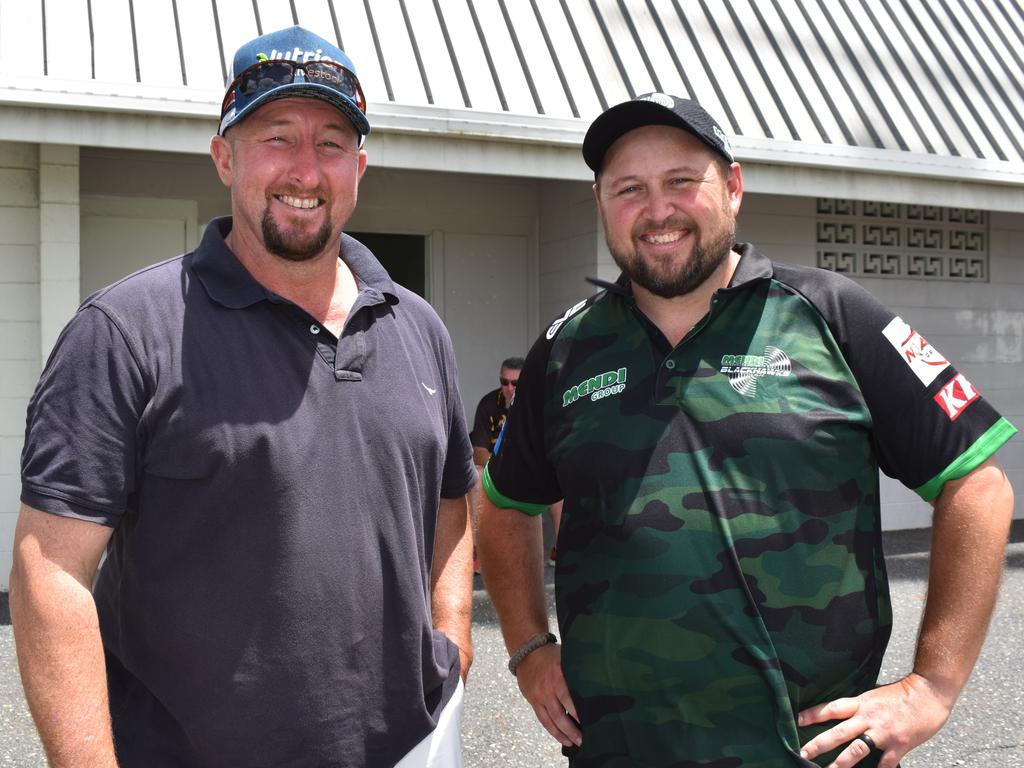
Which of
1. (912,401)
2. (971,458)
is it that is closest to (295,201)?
(912,401)

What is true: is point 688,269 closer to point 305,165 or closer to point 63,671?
point 305,165

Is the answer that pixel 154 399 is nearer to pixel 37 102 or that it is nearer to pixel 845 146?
pixel 37 102

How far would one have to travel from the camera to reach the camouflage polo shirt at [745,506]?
6.92 feet

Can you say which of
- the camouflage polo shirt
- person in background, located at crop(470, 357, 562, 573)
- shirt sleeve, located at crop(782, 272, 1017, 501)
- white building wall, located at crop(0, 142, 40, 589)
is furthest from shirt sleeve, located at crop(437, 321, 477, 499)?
white building wall, located at crop(0, 142, 40, 589)

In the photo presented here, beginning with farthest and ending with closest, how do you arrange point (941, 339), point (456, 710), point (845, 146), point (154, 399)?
point (941, 339) < point (845, 146) < point (456, 710) < point (154, 399)

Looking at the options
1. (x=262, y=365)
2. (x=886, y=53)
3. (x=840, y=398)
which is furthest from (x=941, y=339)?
(x=262, y=365)

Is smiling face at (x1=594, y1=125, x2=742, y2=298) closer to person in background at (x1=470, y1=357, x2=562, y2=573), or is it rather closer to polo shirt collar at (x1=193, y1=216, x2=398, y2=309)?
polo shirt collar at (x1=193, y1=216, x2=398, y2=309)

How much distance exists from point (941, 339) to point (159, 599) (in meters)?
9.05

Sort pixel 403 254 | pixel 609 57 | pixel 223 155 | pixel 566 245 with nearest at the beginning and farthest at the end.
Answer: pixel 223 155
pixel 609 57
pixel 566 245
pixel 403 254

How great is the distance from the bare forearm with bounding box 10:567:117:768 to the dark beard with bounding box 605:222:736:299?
129 centimetres

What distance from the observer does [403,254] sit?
368 inches

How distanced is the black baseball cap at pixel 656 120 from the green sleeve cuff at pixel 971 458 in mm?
805

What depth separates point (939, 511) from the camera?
2201 mm

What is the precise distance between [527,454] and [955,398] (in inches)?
37.4
